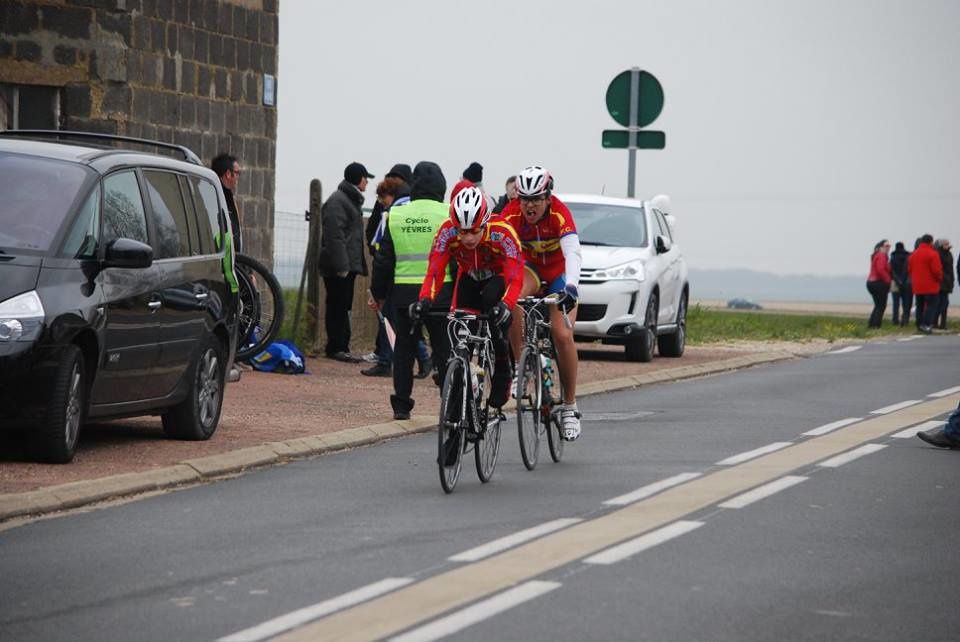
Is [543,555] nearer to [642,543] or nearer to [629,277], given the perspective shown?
[642,543]

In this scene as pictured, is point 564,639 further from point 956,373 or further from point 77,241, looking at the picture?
point 956,373

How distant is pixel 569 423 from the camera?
12.6 metres

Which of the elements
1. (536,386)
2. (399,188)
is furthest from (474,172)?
(536,386)

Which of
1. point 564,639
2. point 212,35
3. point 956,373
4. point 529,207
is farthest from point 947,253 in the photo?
point 564,639

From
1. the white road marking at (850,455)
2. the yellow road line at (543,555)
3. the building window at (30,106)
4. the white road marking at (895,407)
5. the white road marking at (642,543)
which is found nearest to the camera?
the yellow road line at (543,555)

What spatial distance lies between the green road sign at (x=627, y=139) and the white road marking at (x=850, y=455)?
9177mm

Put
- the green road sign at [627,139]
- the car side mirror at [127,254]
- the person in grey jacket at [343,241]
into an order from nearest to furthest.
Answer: the car side mirror at [127,254]
the person in grey jacket at [343,241]
the green road sign at [627,139]

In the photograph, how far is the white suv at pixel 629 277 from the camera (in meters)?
22.8

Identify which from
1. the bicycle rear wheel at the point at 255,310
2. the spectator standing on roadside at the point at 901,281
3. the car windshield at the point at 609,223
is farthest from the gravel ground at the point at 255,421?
the spectator standing on roadside at the point at 901,281

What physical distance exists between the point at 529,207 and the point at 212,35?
34.7 feet

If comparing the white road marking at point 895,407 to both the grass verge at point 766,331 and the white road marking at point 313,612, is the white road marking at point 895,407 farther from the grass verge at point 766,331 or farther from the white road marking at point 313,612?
the grass verge at point 766,331

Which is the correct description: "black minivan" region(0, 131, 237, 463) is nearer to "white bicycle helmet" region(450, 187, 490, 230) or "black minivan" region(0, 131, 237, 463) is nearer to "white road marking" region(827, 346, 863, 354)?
"white bicycle helmet" region(450, 187, 490, 230)

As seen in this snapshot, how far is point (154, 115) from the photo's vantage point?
21.0m

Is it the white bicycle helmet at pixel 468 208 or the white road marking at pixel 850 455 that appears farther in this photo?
the white road marking at pixel 850 455
